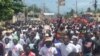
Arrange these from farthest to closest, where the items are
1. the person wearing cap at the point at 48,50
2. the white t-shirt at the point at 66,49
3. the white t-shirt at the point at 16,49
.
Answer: the white t-shirt at the point at 16,49
the white t-shirt at the point at 66,49
the person wearing cap at the point at 48,50

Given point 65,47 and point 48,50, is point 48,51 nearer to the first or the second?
point 48,50

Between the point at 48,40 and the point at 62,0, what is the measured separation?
18161mm

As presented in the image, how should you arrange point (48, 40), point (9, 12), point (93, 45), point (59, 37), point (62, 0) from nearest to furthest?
point (48, 40) < point (93, 45) < point (59, 37) < point (62, 0) < point (9, 12)

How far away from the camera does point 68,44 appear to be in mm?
16047

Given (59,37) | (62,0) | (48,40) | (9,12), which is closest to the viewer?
(48,40)

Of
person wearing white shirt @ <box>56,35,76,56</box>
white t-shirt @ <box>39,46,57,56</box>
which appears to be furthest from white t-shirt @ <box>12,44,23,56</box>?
person wearing white shirt @ <box>56,35,76,56</box>

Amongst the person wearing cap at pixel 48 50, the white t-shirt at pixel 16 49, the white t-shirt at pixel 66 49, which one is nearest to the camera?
the person wearing cap at pixel 48 50

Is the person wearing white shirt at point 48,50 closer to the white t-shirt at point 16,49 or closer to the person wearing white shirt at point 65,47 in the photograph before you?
the person wearing white shirt at point 65,47

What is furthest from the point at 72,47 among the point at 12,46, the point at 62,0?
the point at 62,0

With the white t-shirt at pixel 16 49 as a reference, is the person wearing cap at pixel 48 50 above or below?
above

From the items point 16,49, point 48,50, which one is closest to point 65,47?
point 48,50

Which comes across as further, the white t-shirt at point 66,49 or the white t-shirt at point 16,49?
the white t-shirt at point 16,49

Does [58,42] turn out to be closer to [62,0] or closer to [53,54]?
[53,54]

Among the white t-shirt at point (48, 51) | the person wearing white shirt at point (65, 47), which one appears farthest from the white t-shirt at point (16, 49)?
the person wearing white shirt at point (65, 47)
